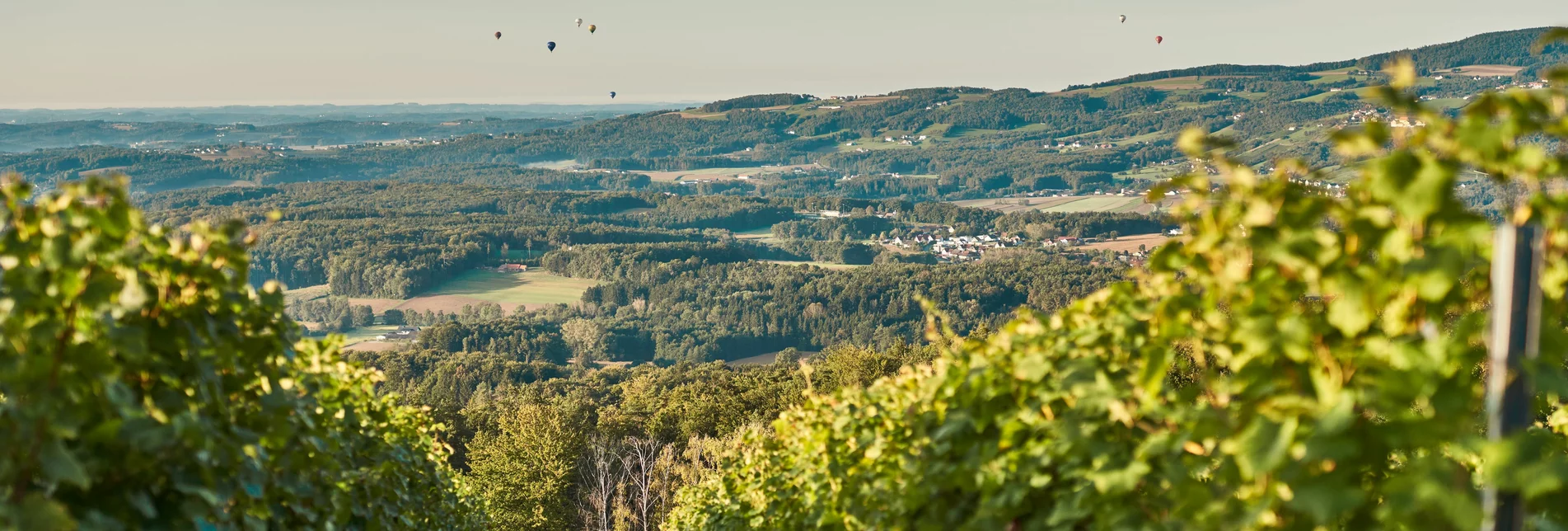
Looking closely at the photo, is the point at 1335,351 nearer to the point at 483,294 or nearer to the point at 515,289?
the point at 483,294

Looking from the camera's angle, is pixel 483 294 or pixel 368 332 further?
pixel 483 294

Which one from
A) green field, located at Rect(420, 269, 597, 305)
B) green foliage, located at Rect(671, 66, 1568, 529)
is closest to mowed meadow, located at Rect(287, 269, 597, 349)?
green field, located at Rect(420, 269, 597, 305)

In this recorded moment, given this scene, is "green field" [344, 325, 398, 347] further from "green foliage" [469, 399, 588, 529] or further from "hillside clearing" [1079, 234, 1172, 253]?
"hillside clearing" [1079, 234, 1172, 253]

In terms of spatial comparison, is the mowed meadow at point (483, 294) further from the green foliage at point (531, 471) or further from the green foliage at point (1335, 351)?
the green foliage at point (1335, 351)

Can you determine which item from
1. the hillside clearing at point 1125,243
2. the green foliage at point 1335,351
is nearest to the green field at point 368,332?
the hillside clearing at point 1125,243

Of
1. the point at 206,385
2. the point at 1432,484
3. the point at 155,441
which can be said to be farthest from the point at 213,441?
the point at 1432,484

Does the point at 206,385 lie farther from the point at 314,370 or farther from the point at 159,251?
the point at 314,370

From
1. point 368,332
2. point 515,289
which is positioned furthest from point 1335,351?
point 515,289
